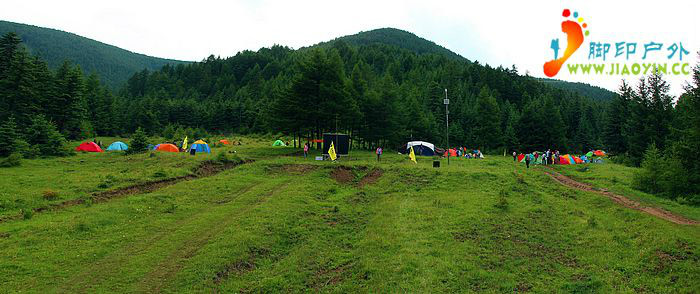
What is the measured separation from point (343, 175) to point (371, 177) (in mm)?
2195

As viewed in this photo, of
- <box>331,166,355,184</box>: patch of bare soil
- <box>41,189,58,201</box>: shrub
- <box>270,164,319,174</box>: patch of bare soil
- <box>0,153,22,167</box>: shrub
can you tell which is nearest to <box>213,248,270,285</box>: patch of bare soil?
<box>41,189,58,201</box>: shrub

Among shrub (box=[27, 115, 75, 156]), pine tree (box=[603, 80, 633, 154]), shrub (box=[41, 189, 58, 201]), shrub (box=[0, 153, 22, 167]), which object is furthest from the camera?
pine tree (box=[603, 80, 633, 154])

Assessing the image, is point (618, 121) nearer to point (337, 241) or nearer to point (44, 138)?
point (337, 241)

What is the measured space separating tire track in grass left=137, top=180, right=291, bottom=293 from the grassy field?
6 centimetres

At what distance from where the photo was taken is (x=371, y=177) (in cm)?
2798

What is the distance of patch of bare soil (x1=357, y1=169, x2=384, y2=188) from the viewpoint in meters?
26.4

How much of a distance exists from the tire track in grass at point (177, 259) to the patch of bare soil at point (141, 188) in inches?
322

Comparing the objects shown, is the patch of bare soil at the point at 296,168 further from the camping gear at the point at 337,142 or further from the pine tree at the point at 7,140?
the pine tree at the point at 7,140

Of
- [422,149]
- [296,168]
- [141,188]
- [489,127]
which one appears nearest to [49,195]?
[141,188]

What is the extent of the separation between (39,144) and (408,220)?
39.5m

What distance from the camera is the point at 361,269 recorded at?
11.1m

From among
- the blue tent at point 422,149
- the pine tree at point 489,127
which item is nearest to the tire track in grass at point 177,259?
the blue tent at point 422,149

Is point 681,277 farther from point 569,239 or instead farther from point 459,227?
point 459,227

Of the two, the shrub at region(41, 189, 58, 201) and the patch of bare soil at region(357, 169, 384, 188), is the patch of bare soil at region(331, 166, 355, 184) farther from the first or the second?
the shrub at region(41, 189, 58, 201)
